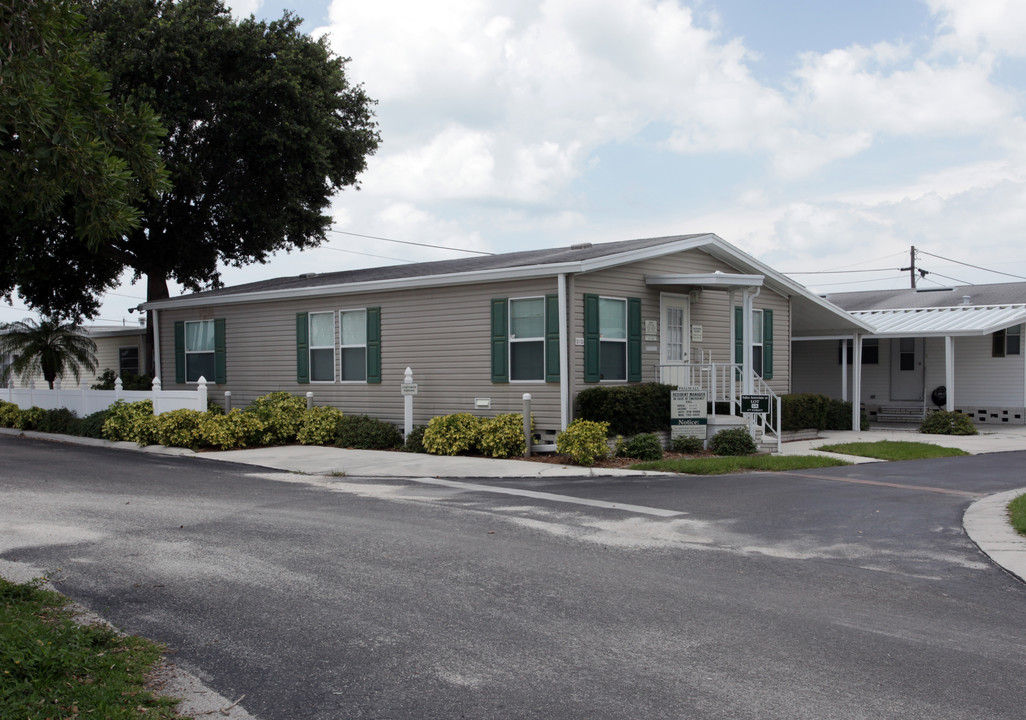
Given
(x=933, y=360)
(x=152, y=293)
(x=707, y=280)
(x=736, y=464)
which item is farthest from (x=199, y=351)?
(x=933, y=360)

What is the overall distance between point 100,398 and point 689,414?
43.8ft

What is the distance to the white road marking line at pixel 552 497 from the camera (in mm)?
9945

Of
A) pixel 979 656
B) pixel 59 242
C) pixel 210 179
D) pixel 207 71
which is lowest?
pixel 979 656

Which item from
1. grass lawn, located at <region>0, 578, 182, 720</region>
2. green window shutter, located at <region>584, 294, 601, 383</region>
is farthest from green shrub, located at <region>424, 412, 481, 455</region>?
grass lawn, located at <region>0, 578, 182, 720</region>

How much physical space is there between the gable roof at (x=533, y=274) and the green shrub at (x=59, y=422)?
3401mm

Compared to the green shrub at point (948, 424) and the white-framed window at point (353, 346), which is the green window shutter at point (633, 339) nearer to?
the white-framed window at point (353, 346)

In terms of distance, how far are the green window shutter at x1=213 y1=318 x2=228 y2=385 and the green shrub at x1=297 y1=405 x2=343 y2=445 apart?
3.98 m

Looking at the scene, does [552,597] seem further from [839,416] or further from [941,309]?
[941,309]

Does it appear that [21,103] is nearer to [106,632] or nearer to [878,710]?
[106,632]

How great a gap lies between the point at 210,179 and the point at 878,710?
22.9 metres

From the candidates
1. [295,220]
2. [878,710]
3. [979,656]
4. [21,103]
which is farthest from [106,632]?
[295,220]

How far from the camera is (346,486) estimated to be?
1208 centimetres

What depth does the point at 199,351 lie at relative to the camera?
21734 mm

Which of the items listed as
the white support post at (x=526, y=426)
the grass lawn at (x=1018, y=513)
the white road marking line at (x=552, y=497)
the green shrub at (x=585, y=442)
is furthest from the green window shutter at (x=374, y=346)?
the grass lawn at (x=1018, y=513)
